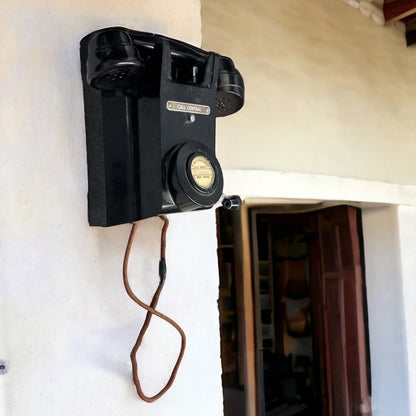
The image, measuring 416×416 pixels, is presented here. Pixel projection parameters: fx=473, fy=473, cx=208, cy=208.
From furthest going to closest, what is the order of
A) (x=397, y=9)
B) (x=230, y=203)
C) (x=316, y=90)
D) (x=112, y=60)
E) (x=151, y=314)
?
(x=397, y=9), (x=316, y=90), (x=230, y=203), (x=151, y=314), (x=112, y=60)

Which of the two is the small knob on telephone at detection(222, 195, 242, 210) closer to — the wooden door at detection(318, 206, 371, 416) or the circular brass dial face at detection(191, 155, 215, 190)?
the circular brass dial face at detection(191, 155, 215, 190)

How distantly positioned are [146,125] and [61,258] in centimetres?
27

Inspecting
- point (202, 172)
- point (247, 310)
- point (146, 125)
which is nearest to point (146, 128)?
point (146, 125)

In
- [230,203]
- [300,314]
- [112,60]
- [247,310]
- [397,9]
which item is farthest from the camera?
[300,314]

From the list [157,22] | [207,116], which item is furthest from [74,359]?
[157,22]

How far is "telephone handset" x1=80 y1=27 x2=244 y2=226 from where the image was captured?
77 centimetres

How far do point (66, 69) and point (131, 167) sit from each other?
21 centimetres

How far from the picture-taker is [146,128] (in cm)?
81

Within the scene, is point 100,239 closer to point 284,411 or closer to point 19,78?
point 19,78

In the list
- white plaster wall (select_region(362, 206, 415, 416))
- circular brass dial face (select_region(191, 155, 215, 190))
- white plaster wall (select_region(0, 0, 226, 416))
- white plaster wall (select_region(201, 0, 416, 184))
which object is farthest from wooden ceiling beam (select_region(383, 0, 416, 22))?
circular brass dial face (select_region(191, 155, 215, 190))

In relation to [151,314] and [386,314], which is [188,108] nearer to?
[151,314]

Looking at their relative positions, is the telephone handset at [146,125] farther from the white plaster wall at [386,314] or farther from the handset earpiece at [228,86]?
the white plaster wall at [386,314]

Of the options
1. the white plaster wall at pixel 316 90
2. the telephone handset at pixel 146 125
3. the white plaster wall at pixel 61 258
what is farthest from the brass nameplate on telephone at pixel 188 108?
the white plaster wall at pixel 316 90

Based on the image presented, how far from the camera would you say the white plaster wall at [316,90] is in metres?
1.76
